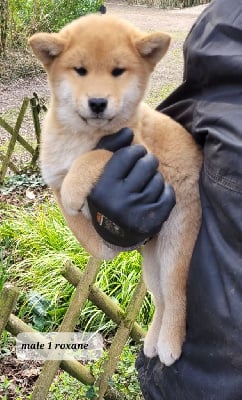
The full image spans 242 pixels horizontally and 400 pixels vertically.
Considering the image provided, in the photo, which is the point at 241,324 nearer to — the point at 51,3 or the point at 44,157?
the point at 44,157

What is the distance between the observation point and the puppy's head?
1700 mm

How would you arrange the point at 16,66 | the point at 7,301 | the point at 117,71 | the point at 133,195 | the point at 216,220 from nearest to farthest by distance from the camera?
the point at 216,220 → the point at 133,195 → the point at 117,71 → the point at 7,301 → the point at 16,66

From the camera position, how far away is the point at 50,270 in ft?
13.2

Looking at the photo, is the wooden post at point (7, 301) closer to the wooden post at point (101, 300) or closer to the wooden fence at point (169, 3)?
the wooden post at point (101, 300)

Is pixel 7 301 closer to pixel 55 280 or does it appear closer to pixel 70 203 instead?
pixel 70 203

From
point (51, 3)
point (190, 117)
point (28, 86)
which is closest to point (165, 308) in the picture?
point (190, 117)

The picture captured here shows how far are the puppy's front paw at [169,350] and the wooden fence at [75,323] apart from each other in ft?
2.50

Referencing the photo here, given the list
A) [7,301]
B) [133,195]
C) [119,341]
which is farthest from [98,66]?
[119,341]

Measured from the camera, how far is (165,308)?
1779mm

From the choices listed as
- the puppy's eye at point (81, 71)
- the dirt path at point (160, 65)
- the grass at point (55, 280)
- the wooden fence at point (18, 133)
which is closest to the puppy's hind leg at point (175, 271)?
the puppy's eye at point (81, 71)

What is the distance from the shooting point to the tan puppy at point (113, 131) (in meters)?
1.70

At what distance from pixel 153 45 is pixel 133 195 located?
1.60 ft

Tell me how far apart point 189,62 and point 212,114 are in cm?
21

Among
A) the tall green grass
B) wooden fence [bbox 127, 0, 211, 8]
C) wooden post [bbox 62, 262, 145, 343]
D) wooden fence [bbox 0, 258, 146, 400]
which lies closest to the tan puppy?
wooden fence [bbox 0, 258, 146, 400]
